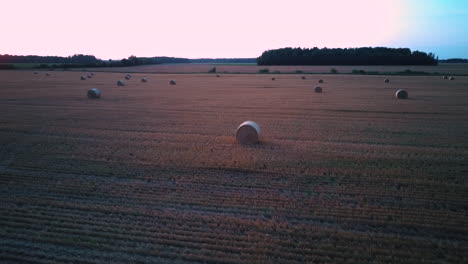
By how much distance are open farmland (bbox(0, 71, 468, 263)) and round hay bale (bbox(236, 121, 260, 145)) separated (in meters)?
0.40

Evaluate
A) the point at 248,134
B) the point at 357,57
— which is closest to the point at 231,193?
the point at 248,134

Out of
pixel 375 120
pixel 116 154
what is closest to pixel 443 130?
pixel 375 120

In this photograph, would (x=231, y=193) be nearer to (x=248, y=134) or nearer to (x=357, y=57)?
(x=248, y=134)

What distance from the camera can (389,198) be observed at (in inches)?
296

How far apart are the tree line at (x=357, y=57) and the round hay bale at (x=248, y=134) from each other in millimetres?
95342

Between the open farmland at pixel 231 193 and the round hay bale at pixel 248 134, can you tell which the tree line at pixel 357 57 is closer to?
the open farmland at pixel 231 193

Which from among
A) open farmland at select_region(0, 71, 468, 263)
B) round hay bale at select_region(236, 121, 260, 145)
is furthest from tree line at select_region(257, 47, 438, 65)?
round hay bale at select_region(236, 121, 260, 145)

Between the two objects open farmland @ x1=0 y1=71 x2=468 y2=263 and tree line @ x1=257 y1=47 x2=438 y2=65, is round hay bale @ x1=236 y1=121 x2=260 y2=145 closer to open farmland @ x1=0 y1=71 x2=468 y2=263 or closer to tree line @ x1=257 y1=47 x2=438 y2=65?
open farmland @ x1=0 y1=71 x2=468 y2=263

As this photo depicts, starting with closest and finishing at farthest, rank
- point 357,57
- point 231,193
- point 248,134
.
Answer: point 231,193 → point 248,134 → point 357,57

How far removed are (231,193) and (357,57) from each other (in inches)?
4046

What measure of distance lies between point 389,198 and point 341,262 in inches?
111

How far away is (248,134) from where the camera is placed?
1230cm

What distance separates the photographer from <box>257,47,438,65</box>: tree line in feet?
330

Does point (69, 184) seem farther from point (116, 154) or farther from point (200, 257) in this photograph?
point (200, 257)
